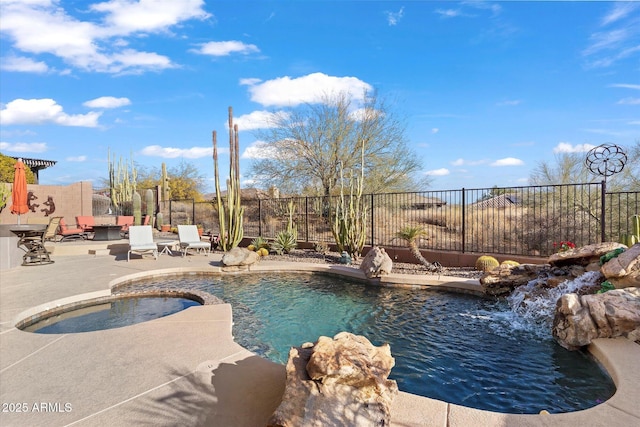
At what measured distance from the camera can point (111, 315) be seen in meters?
5.00

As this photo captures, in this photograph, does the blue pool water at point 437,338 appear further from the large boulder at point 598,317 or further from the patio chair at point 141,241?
the patio chair at point 141,241

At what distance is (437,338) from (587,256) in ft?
10.7

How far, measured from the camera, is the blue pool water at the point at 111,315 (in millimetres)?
4477

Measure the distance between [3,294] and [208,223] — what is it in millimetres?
13852

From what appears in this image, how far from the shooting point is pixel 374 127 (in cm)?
1623

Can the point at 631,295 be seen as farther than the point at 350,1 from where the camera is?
No

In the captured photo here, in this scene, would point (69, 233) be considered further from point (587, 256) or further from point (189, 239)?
point (587, 256)

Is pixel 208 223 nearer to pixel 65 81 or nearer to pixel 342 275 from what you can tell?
pixel 65 81

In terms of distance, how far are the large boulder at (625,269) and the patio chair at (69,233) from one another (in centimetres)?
1521

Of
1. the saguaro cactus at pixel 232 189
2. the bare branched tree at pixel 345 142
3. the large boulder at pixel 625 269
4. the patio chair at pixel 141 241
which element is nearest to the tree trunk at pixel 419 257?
the large boulder at pixel 625 269

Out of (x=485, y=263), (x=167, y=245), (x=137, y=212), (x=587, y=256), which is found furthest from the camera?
(x=137, y=212)

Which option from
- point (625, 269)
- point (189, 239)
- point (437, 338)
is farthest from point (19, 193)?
point (625, 269)

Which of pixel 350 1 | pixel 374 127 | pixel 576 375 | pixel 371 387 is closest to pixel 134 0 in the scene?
pixel 350 1

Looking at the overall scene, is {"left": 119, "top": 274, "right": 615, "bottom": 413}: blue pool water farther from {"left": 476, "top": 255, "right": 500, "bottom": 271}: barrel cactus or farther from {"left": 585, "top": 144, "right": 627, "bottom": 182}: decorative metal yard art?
→ {"left": 585, "top": 144, "right": 627, "bottom": 182}: decorative metal yard art
